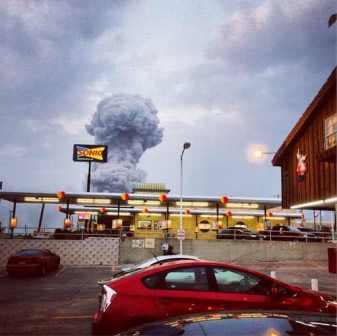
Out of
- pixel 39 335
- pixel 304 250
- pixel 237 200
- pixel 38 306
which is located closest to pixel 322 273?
pixel 304 250

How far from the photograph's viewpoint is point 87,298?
12.7m

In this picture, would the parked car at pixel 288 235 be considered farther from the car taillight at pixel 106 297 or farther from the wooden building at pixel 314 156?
the car taillight at pixel 106 297

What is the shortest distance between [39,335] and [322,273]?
53.9 feet

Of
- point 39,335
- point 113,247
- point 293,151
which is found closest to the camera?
point 39,335

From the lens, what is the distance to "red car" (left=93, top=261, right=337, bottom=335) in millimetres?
6105

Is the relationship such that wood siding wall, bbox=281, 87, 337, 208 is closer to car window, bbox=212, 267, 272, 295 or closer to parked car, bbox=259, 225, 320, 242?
parked car, bbox=259, 225, 320, 242

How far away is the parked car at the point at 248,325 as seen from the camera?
2.94 meters

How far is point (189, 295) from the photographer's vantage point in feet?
20.7

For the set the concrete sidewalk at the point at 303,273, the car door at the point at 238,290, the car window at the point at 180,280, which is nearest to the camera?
the car door at the point at 238,290

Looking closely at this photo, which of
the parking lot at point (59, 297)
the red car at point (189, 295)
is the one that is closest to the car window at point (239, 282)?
the red car at point (189, 295)

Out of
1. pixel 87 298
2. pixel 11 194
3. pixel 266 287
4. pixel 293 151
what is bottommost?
pixel 87 298

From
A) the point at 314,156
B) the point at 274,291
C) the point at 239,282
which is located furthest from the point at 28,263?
the point at 314,156

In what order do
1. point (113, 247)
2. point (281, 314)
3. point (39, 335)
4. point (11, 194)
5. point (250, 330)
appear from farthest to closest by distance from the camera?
point (11, 194) < point (113, 247) < point (39, 335) < point (281, 314) < point (250, 330)

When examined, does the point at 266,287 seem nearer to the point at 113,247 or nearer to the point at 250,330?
the point at 250,330
